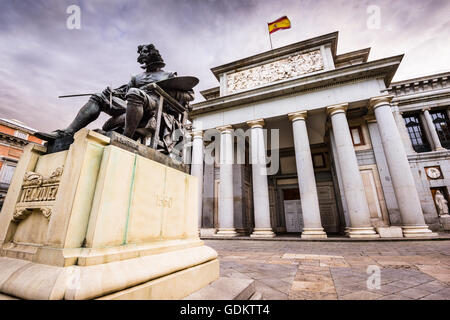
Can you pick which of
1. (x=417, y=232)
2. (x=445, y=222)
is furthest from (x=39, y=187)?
(x=445, y=222)

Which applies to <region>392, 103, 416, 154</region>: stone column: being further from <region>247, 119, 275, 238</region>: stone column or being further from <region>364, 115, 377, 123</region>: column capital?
<region>247, 119, 275, 238</region>: stone column

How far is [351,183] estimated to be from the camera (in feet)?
32.0

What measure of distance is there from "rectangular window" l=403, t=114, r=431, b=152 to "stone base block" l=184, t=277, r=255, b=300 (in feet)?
61.1

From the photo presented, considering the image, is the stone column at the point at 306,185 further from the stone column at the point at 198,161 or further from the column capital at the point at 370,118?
the stone column at the point at 198,161

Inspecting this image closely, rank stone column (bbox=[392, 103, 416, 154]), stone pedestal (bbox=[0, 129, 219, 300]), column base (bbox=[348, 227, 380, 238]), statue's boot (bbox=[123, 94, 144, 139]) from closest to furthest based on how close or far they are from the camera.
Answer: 1. stone pedestal (bbox=[0, 129, 219, 300])
2. statue's boot (bbox=[123, 94, 144, 139])
3. column base (bbox=[348, 227, 380, 238])
4. stone column (bbox=[392, 103, 416, 154])

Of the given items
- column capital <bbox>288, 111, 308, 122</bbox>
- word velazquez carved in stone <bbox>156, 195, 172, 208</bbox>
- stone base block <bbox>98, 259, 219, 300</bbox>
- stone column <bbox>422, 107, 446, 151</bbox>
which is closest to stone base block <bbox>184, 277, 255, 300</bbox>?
stone base block <bbox>98, 259, 219, 300</bbox>

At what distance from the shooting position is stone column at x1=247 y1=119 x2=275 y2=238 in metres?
10.8

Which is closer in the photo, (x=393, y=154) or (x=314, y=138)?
(x=393, y=154)

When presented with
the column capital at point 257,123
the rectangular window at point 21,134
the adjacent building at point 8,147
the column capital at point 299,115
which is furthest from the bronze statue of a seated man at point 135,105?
the rectangular window at point 21,134

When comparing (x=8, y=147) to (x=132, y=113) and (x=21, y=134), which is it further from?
(x=132, y=113)

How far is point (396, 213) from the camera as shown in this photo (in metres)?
10.5
